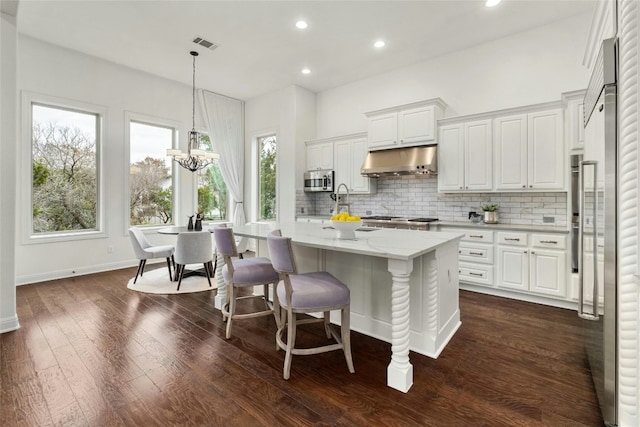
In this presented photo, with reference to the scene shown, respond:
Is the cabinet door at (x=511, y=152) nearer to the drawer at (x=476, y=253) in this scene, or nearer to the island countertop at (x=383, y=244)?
the drawer at (x=476, y=253)

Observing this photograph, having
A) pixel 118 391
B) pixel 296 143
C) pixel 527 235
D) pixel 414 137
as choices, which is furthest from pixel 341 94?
pixel 118 391

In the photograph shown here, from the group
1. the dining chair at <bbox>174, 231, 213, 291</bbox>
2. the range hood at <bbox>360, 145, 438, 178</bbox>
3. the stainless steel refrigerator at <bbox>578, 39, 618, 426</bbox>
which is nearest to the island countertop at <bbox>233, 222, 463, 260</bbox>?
the stainless steel refrigerator at <bbox>578, 39, 618, 426</bbox>

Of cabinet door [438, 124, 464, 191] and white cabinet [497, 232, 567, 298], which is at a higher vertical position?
cabinet door [438, 124, 464, 191]

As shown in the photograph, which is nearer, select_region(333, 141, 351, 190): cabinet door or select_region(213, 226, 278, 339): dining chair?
select_region(213, 226, 278, 339): dining chair

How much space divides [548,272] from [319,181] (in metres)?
3.82

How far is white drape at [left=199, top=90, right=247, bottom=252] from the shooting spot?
21.2ft

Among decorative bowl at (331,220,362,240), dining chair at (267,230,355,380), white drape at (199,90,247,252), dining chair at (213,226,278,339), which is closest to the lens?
dining chair at (267,230,355,380)

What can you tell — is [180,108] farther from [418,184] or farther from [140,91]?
[418,184]

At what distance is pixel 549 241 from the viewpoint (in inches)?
135

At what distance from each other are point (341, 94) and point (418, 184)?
253 cm

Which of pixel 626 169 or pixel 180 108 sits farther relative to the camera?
pixel 180 108

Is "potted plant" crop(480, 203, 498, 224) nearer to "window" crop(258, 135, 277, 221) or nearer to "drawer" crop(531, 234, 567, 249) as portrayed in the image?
"drawer" crop(531, 234, 567, 249)

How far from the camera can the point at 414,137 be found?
4.62 m

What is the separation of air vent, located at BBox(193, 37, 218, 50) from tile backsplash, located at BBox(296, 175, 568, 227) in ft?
9.51
